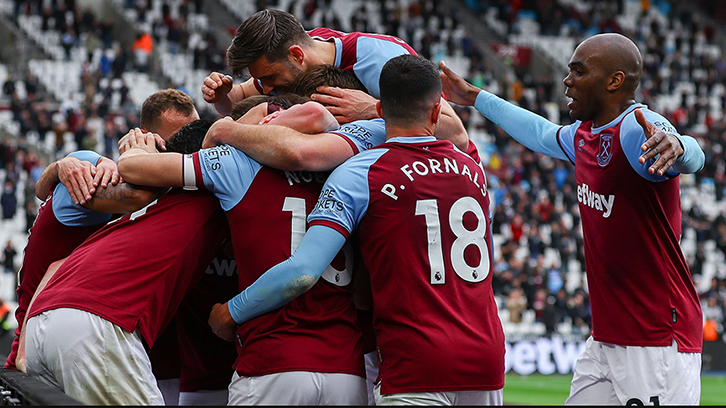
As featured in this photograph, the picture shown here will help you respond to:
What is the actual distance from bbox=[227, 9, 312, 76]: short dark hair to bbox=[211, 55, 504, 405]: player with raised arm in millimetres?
995

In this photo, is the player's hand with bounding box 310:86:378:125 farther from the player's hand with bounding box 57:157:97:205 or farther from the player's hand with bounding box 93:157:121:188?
the player's hand with bounding box 57:157:97:205

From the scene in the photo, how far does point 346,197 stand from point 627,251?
165 cm

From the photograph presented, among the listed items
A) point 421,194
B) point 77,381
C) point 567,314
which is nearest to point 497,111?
point 421,194

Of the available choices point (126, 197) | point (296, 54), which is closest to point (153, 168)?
point (126, 197)

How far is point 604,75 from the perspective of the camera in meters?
4.35

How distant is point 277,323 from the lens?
3461 millimetres

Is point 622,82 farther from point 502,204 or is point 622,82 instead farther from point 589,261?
point 502,204

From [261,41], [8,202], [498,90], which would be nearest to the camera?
[261,41]

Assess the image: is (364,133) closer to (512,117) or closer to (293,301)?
(293,301)

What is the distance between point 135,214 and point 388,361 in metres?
1.39

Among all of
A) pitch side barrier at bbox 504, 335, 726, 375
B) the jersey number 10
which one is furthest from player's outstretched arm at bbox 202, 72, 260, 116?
pitch side barrier at bbox 504, 335, 726, 375

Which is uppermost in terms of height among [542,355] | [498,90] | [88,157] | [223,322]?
[498,90]

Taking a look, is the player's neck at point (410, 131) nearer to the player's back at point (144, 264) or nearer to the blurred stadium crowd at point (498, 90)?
the player's back at point (144, 264)

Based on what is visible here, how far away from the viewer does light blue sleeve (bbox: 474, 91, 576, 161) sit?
4934 mm
